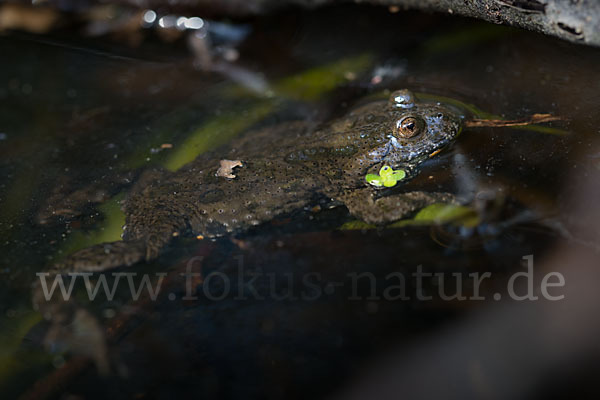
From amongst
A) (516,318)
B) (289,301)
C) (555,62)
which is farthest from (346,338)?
(555,62)

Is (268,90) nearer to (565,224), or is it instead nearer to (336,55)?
(336,55)

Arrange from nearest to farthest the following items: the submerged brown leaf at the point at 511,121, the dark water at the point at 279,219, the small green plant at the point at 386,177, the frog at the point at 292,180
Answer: the dark water at the point at 279,219
the frog at the point at 292,180
the submerged brown leaf at the point at 511,121
the small green plant at the point at 386,177

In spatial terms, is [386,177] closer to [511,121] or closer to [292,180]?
[292,180]

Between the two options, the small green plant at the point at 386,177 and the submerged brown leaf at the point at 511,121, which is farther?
the small green plant at the point at 386,177

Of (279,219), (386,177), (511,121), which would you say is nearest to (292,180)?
(279,219)

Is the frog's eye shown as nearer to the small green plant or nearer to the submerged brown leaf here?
the small green plant

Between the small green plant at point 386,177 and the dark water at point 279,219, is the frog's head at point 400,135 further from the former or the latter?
the dark water at point 279,219

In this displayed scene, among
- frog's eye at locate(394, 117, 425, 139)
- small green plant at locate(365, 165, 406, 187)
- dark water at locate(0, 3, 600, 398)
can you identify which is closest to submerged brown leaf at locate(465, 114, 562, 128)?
dark water at locate(0, 3, 600, 398)

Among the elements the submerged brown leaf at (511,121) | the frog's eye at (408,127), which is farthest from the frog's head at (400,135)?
the submerged brown leaf at (511,121)
